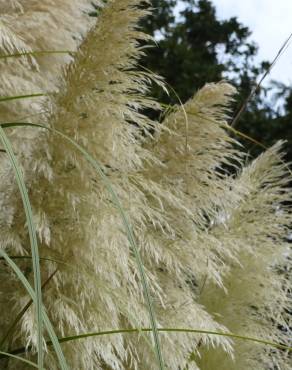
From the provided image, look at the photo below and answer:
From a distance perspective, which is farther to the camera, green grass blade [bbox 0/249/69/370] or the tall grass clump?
the tall grass clump

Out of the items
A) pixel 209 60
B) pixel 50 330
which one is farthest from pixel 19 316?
pixel 209 60

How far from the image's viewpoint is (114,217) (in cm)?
169

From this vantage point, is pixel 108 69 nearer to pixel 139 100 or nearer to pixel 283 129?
pixel 139 100

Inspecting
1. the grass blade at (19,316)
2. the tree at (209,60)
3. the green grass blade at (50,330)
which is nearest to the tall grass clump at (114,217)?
the grass blade at (19,316)

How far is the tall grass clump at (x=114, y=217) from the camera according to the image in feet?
5.39

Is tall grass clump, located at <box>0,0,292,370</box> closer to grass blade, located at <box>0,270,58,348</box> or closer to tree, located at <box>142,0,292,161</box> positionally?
grass blade, located at <box>0,270,58,348</box>

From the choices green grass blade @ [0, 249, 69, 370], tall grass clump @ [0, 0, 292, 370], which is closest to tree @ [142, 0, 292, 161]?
tall grass clump @ [0, 0, 292, 370]

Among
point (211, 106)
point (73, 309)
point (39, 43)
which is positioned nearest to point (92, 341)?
point (73, 309)

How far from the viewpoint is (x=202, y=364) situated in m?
2.29

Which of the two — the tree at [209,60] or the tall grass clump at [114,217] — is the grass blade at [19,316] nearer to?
the tall grass clump at [114,217]

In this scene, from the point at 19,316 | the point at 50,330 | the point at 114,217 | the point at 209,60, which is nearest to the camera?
the point at 50,330

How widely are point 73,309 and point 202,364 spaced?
0.73 m

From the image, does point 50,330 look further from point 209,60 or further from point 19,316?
point 209,60

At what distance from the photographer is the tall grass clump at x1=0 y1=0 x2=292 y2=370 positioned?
5.39ft
